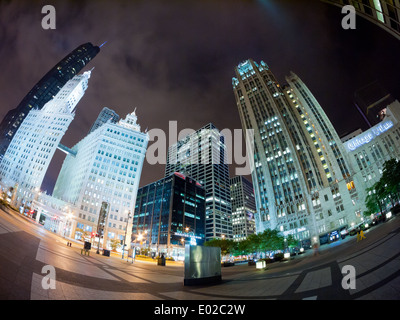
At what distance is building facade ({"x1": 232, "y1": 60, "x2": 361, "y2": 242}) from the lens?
69.0m

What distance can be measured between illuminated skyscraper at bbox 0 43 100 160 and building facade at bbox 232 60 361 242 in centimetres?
17507

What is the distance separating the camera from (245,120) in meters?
105

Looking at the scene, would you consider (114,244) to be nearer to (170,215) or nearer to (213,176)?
(170,215)

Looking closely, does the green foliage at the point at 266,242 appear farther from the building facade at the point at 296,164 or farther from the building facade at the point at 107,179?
the building facade at the point at 107,179

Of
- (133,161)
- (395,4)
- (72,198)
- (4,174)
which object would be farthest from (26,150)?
(395,4)

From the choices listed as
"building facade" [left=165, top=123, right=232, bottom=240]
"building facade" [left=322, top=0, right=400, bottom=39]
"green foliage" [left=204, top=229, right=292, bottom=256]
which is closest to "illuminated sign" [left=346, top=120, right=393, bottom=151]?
"green foliage" [left=204, top=229, right=292, bottom=256]

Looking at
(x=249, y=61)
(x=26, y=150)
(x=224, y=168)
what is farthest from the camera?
(x=224, y=168)

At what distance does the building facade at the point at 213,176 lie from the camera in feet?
494

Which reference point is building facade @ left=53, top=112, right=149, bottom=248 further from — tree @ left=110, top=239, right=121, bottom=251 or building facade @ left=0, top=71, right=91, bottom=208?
building facade @ left=0, top=71, right=91, bottom=208

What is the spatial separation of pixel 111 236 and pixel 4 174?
65.9 meters

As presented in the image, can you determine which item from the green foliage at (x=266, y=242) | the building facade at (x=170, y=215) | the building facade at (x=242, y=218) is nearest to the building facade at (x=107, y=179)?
the building facade at (x=170, y=215)

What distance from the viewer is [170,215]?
391ft

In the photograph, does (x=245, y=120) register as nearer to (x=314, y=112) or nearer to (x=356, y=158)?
(x=314, y=112)

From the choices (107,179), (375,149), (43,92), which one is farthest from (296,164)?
(43,92)
